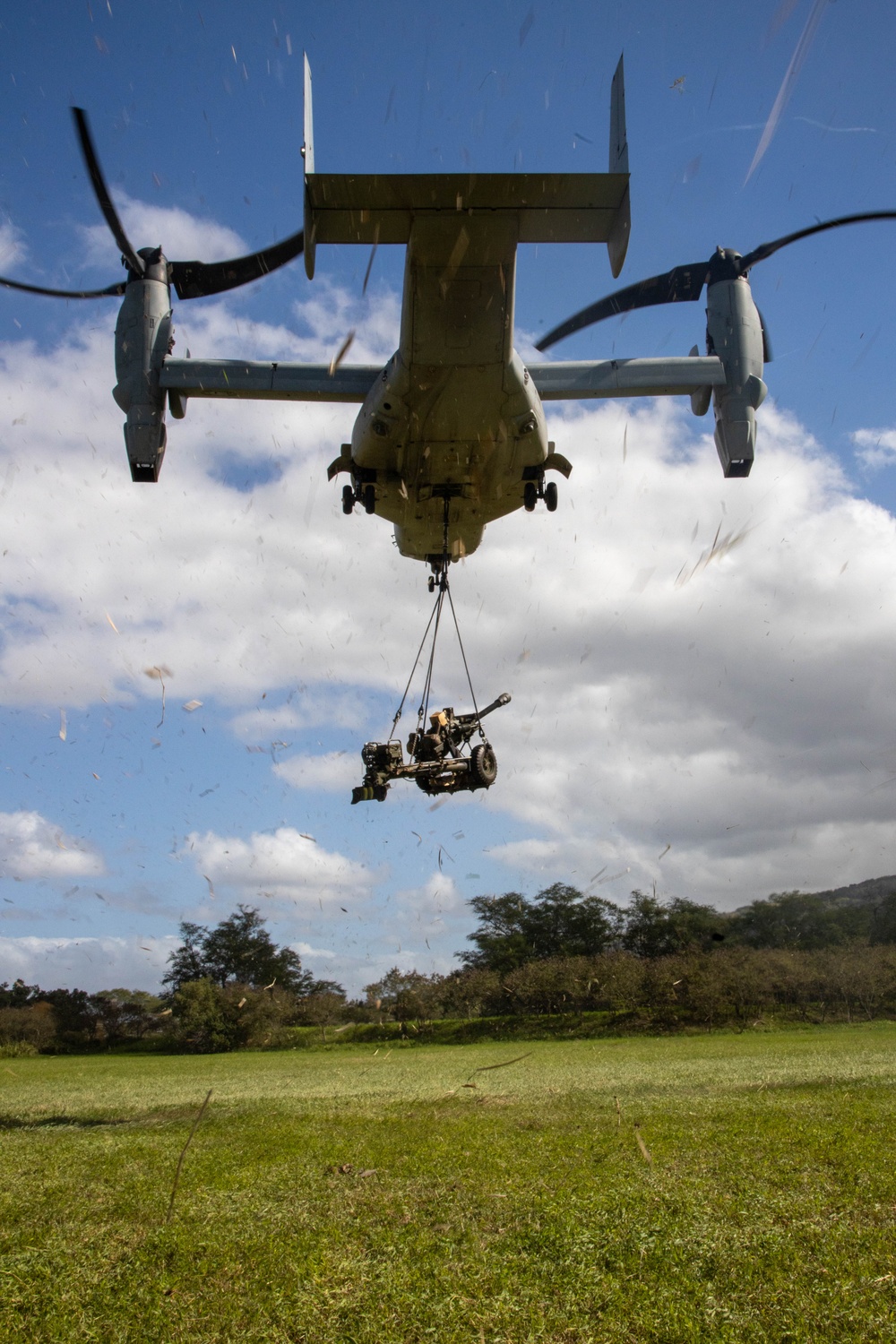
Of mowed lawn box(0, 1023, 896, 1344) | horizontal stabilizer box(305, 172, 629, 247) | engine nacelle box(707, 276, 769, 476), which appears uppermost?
engine nacelle box(707, 276, 769, 476)

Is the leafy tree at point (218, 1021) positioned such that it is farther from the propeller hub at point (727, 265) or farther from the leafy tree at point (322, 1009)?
the propeller hub at point (727, 265)

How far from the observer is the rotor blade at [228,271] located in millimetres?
12984

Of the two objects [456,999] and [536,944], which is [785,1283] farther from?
[536,944]

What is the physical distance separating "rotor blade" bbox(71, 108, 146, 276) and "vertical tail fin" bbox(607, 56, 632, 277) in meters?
5.78

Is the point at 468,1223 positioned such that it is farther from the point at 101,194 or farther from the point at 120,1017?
the point at 120,1017

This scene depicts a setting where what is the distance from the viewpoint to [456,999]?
5125 cm

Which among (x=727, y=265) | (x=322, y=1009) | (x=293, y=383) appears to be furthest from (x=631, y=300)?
(x=322, y=1009)

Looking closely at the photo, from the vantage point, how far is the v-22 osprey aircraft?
8148mm

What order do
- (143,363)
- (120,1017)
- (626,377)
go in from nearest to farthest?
(143,363)
(626,377)
(120,1017)

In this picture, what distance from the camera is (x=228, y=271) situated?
519 inches

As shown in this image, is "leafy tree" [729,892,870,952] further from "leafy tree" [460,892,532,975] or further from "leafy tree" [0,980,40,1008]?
"leafy tree" [0,980,40,1008]

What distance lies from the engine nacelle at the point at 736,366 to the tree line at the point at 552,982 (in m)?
35.9

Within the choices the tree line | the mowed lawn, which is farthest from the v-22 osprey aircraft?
the tree line

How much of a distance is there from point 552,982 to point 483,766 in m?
40.3
